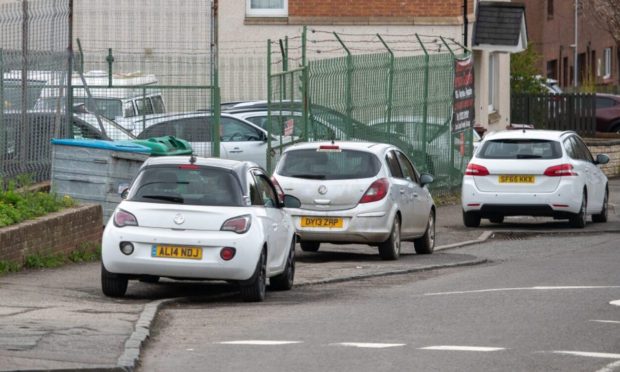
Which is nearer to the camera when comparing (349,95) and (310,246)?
(310,246)

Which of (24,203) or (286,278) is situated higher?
(24,203)

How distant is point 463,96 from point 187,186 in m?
18.5

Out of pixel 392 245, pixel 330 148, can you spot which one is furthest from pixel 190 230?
pixel 392 245

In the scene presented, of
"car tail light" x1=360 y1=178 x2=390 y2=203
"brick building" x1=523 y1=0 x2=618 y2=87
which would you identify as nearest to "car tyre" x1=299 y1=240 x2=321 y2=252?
"car tail light" x1=360 y1=178 x2=390 y2=203

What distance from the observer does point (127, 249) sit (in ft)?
45.0

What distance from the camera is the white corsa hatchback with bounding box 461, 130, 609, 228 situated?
2367 centimetres

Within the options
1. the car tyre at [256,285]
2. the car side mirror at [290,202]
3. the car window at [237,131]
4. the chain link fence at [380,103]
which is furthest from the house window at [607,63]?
the car tyre at [256,285]

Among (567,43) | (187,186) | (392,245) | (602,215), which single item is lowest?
(602,215)

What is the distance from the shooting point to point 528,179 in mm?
23703

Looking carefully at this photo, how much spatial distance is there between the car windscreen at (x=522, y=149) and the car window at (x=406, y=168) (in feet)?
14.1

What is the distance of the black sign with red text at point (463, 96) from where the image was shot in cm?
3125

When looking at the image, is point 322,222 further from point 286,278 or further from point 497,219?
point 497,219

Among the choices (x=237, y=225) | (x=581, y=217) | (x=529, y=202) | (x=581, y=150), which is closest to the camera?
(x=237, y=225)

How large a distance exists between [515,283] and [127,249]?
439 cm
